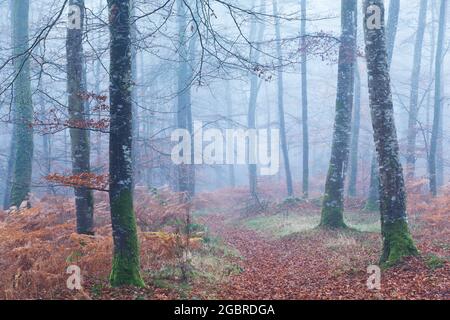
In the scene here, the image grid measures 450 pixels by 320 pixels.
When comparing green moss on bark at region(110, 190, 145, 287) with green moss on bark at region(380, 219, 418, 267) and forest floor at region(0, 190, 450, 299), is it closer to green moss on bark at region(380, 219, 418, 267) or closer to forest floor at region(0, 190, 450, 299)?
forest floor at region(0, 190, 450, 299)

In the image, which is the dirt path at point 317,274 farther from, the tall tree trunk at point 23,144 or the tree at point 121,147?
the tall tree trunk at point 23,144

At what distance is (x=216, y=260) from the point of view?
35.3ft

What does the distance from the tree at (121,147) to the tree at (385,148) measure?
4943 millimetres

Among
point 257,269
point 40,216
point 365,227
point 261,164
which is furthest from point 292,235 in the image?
point 261,164

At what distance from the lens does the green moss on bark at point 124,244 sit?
7.44 m

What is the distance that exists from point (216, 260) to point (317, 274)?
99.5 inches

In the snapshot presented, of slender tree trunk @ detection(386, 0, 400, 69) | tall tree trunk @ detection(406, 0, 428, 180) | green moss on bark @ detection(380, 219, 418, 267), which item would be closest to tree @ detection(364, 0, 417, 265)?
green moss on bark @ detection(380, 219, 418, 267)

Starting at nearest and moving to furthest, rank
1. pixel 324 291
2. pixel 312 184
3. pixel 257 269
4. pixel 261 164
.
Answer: pixel 324 291, pixel 257 269, pixel 312 184, pixel 261 164

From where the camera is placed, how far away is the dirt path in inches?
291
